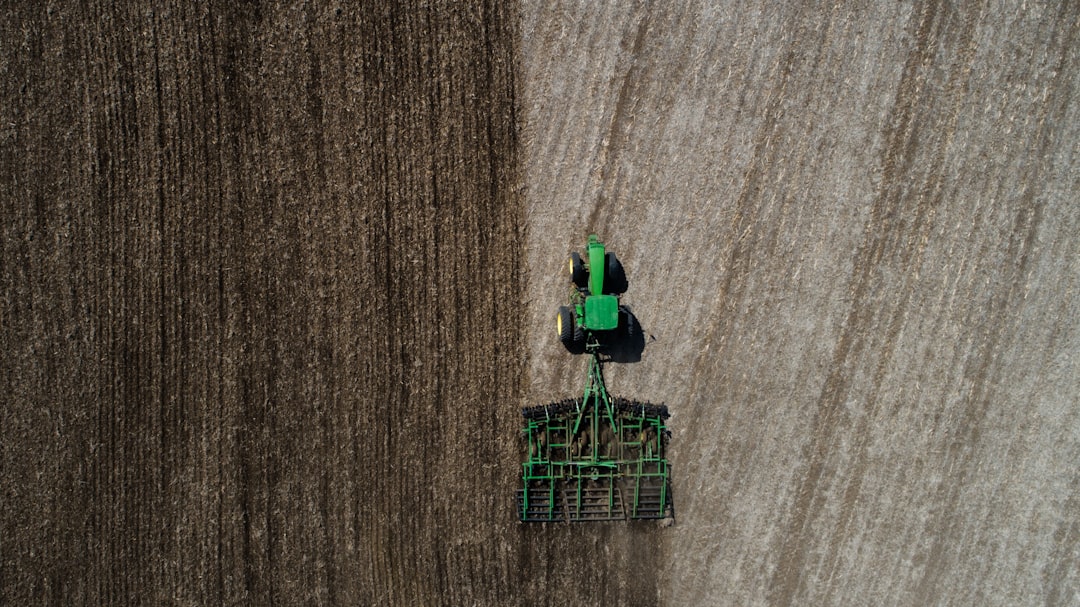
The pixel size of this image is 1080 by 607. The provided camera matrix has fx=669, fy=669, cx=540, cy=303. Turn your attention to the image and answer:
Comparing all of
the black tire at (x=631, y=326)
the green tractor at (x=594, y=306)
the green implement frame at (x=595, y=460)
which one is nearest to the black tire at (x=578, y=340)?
the green tractor at (x=594, y=306)

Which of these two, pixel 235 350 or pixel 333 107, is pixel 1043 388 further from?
pixel 235 350

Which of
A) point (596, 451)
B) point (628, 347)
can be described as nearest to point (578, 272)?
point (628, 347)

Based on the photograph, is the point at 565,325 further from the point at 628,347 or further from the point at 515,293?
the point at 628,347

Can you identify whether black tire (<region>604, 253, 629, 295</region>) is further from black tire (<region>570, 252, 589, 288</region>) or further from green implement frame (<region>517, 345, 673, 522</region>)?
green implement frame (<region>517, 345, 673, 522</region>)

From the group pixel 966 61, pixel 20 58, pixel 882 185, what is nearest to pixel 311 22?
pixel 20 58

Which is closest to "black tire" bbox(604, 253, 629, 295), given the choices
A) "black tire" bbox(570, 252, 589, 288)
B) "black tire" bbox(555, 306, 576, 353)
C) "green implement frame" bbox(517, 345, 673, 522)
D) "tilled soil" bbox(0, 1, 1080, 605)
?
"tilled soil" bbox(0, 1, 1080, 605)
